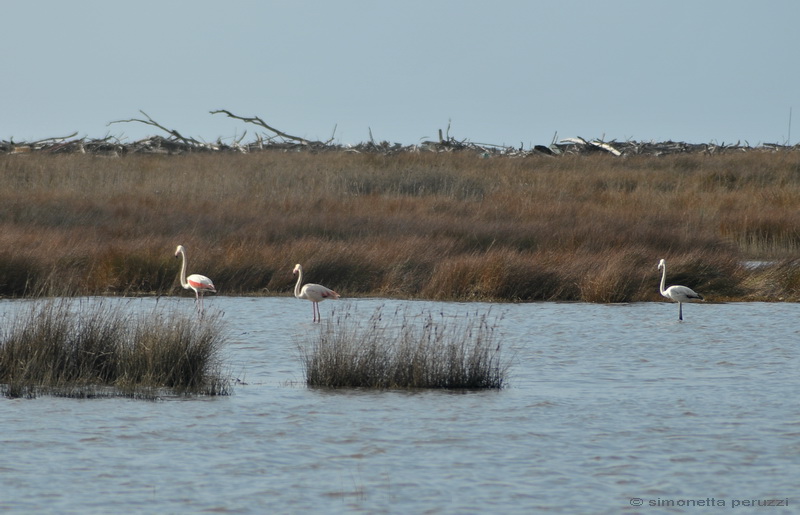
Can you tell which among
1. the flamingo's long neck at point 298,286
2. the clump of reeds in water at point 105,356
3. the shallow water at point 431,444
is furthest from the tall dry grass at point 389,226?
the shallow water at point 431,444

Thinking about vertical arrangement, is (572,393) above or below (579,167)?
below

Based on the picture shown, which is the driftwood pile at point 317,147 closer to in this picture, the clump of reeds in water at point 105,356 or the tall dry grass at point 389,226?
the tall dry grass at point 389,226

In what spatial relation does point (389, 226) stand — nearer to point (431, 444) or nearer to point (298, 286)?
point (298, 286)

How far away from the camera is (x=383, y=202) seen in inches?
940

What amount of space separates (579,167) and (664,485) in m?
25.5

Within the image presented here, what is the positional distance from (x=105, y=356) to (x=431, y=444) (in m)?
3.29

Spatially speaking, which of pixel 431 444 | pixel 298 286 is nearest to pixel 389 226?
pixel 298 286

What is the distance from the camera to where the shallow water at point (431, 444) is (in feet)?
22.6

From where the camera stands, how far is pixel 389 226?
67.2 feet

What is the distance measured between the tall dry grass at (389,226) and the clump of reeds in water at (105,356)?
3.83 feet

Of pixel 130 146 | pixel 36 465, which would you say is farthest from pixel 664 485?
pixel 130 146

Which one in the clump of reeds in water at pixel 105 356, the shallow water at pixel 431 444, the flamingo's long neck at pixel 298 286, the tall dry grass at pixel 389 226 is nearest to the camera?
the shallow water at pixel 431 444

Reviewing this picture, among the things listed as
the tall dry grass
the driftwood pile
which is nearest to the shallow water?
the tall dry grass

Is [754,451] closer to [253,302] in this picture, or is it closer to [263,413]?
[263,413]
